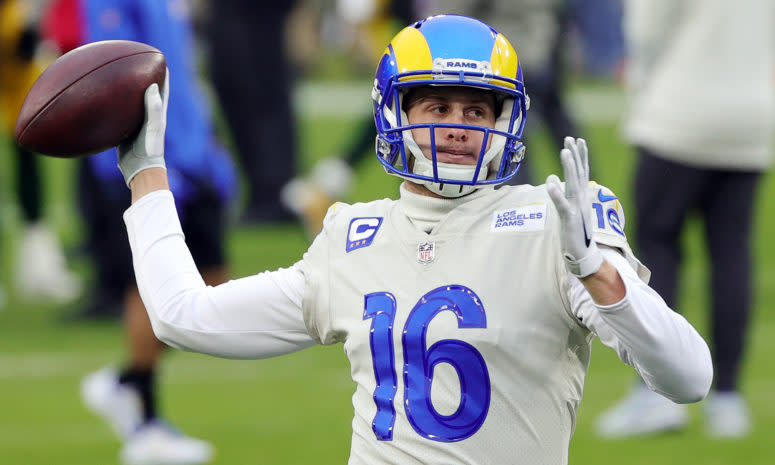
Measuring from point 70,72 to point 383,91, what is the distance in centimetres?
66

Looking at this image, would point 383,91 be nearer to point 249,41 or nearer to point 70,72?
point 70,72

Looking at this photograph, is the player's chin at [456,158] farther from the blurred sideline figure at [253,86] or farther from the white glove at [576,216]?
the blurred sideline figure at [253,86]

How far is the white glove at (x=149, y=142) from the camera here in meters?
2.91

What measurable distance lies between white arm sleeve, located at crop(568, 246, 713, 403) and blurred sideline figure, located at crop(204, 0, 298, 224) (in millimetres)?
7798

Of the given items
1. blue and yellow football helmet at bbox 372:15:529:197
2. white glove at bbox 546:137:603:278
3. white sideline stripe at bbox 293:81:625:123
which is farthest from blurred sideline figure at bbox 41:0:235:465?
white sideline stripe at bbox 293:81:625:123

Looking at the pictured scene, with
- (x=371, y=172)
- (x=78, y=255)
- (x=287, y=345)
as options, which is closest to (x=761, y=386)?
(x=287, y=345)

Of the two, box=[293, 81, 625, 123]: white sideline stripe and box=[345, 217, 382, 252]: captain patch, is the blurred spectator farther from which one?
box=[345, 217, 382, 252]: captain patch

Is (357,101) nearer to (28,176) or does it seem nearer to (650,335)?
(28,176)

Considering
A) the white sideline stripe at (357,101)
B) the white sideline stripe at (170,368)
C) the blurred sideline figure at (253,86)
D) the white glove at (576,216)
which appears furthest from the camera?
the white sideline stripe at (357,101)

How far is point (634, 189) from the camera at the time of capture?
5.43 metres

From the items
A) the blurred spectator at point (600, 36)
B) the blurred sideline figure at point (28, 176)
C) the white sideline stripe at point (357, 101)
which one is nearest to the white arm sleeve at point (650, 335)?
the blurred sideline figure at point (28, 176)

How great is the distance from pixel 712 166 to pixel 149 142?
112 inches

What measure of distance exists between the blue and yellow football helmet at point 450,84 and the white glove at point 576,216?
0.38m

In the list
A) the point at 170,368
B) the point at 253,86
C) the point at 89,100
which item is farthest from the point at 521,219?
the point at 253,86
